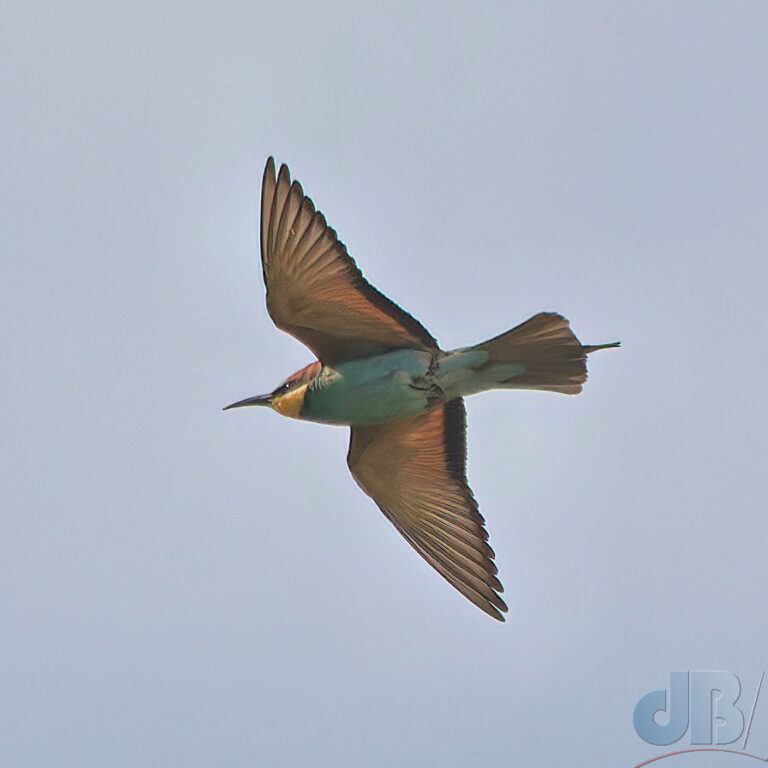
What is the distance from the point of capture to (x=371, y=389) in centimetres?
793

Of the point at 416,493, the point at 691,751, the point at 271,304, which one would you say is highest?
the point at 271,304

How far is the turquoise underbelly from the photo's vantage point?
26.0 feet

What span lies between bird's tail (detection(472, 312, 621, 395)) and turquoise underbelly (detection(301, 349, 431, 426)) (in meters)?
0.38

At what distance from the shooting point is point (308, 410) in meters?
8.05

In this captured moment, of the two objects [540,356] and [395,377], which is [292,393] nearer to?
[395,377]

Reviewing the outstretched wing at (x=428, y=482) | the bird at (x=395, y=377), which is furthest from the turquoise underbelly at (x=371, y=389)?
the outstretched wing at (x=428, y=482)

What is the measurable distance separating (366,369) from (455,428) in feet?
2.55

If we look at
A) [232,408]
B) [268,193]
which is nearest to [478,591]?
[232,408]

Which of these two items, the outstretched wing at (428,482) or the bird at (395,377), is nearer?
the bird at (395,377)

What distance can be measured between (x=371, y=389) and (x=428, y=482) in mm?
834

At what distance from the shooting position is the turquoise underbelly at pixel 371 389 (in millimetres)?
7914

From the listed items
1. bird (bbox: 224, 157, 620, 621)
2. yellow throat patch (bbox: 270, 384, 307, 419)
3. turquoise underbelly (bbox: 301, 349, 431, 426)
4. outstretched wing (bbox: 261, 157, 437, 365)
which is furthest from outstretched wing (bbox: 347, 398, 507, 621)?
outstretched wing (bbox: 261, 157, 437, 365)

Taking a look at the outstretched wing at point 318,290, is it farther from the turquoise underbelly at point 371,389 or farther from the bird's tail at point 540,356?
the bird's tail at point 540,356

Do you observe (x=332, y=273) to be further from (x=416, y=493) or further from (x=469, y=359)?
(x=416, y=493)
